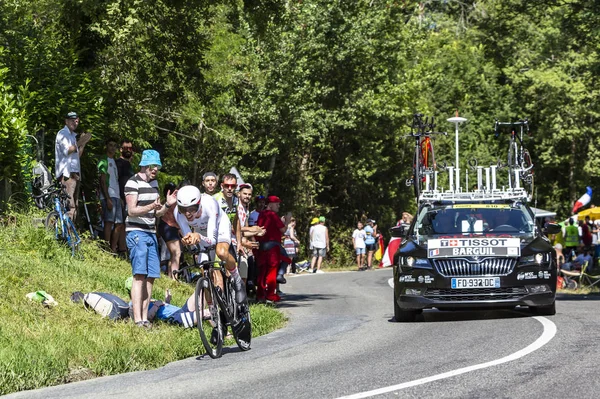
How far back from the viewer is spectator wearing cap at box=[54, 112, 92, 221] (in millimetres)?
17625

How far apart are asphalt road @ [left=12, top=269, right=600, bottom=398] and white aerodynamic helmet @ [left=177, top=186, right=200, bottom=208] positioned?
5.29 ft

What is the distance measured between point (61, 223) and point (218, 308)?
629cm

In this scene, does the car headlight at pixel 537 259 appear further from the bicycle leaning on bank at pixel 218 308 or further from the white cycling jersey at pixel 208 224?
the white cycling jersey at pixel 208 224

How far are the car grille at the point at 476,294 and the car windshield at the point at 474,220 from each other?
0.96m

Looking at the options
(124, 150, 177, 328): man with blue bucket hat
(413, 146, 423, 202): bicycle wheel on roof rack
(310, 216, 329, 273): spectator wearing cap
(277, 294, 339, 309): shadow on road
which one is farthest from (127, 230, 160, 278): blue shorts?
(310, 216, 329, 273): spectator wearing cap

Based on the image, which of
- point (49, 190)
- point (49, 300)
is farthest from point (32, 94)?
point (49, 300)

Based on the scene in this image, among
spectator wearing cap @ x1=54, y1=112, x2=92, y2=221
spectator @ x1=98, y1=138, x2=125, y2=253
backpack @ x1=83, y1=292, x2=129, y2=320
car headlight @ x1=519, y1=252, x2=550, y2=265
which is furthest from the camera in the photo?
spectator @ x1=98, y1=138, x2=125, y2=253

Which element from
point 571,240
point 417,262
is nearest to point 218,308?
point 417,262

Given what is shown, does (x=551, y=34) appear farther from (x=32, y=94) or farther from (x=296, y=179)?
(x=32, y=94)

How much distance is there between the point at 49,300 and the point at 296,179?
107 ft

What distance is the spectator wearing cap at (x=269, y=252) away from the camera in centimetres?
1972

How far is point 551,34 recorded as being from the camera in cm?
5866

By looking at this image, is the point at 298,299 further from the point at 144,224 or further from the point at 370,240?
the point at 370,240

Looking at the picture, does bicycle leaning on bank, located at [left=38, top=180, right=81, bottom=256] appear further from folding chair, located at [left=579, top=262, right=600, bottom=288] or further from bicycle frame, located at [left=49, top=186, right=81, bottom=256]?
folding chair, located at [left=579, top=262, right=600, bottom=288]
